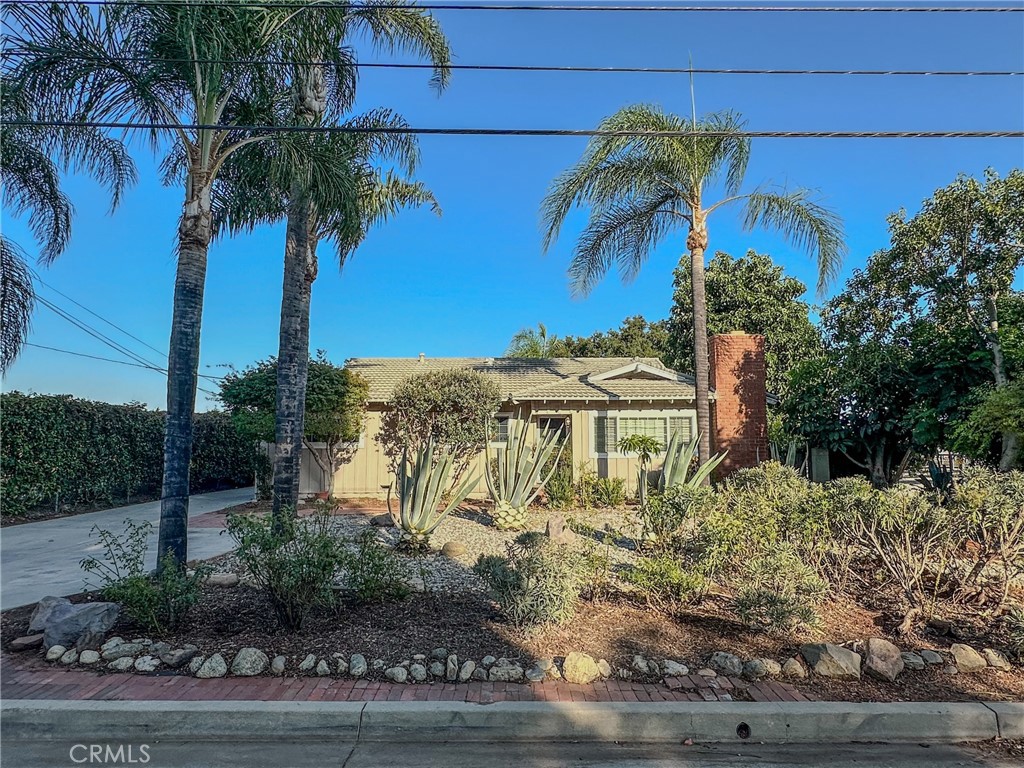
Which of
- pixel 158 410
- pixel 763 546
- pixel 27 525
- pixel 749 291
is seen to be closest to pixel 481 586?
pixel 763 546

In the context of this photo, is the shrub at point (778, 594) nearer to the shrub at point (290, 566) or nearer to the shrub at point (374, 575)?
the shrub at point (374, 575)

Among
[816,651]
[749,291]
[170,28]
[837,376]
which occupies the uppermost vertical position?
[749,291]

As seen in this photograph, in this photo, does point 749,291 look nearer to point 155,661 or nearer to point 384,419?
point 384,419

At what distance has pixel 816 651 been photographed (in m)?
4.22

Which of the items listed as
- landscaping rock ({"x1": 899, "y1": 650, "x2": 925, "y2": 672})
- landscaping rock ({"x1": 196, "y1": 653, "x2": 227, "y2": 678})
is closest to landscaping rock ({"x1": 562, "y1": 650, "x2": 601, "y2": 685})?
landscaping rock ({"x1": 899, "y1": 650, "x2": 925, "y2": 672})

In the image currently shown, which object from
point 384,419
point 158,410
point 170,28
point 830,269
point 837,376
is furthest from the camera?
point 158,410

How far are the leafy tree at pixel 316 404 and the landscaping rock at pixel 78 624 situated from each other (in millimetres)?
7922

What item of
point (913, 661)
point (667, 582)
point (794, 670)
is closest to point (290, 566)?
point (667, 582)

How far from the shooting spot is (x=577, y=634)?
4727 millimetres

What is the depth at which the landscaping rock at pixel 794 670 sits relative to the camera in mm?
4109

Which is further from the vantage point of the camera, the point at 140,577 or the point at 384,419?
the point at 384,419

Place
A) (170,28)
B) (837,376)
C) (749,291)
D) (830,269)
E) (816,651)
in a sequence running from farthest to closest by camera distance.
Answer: (749,291) < (837,376) < (830,269) < (170,28) < (816,651)

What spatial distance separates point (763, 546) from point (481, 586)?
2.94 m

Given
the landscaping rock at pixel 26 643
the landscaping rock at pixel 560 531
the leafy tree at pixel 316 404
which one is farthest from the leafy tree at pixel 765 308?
the landscaping rock at pixel 26 643
